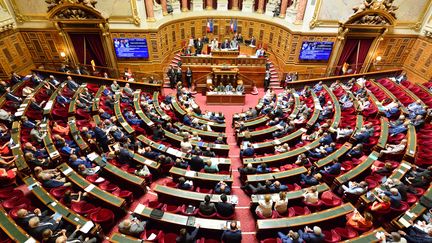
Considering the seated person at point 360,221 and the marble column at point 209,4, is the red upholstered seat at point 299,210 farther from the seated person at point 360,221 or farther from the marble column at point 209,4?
the marble column at point 209,4

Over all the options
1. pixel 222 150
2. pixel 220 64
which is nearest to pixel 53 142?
pixel 222 150

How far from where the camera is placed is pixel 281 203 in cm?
545

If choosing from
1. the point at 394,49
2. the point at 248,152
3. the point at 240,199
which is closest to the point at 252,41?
the point at 394,49

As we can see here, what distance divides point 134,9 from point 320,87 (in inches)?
409

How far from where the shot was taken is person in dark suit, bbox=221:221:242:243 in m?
4.69

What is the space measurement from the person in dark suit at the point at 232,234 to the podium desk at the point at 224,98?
838 cm

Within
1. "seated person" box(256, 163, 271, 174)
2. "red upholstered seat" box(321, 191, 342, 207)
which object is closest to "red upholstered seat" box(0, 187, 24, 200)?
"seated person" box(256, 163, 271, 174)

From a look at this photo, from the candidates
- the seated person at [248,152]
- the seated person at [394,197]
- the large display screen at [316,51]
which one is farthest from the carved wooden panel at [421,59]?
the seated person at [248,152]

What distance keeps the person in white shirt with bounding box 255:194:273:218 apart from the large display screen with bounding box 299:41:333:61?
10611mm

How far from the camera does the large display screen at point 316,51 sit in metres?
13.2

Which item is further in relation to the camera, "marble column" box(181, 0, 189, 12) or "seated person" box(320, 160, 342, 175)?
"marble column" box(181, 0, 189, 12)

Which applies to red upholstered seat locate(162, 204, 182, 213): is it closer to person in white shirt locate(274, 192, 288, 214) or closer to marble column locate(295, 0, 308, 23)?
person in white shirt locate(274, 192, 288, 214)

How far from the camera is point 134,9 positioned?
1216 cm

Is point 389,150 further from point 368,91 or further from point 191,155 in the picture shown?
point 191,155
